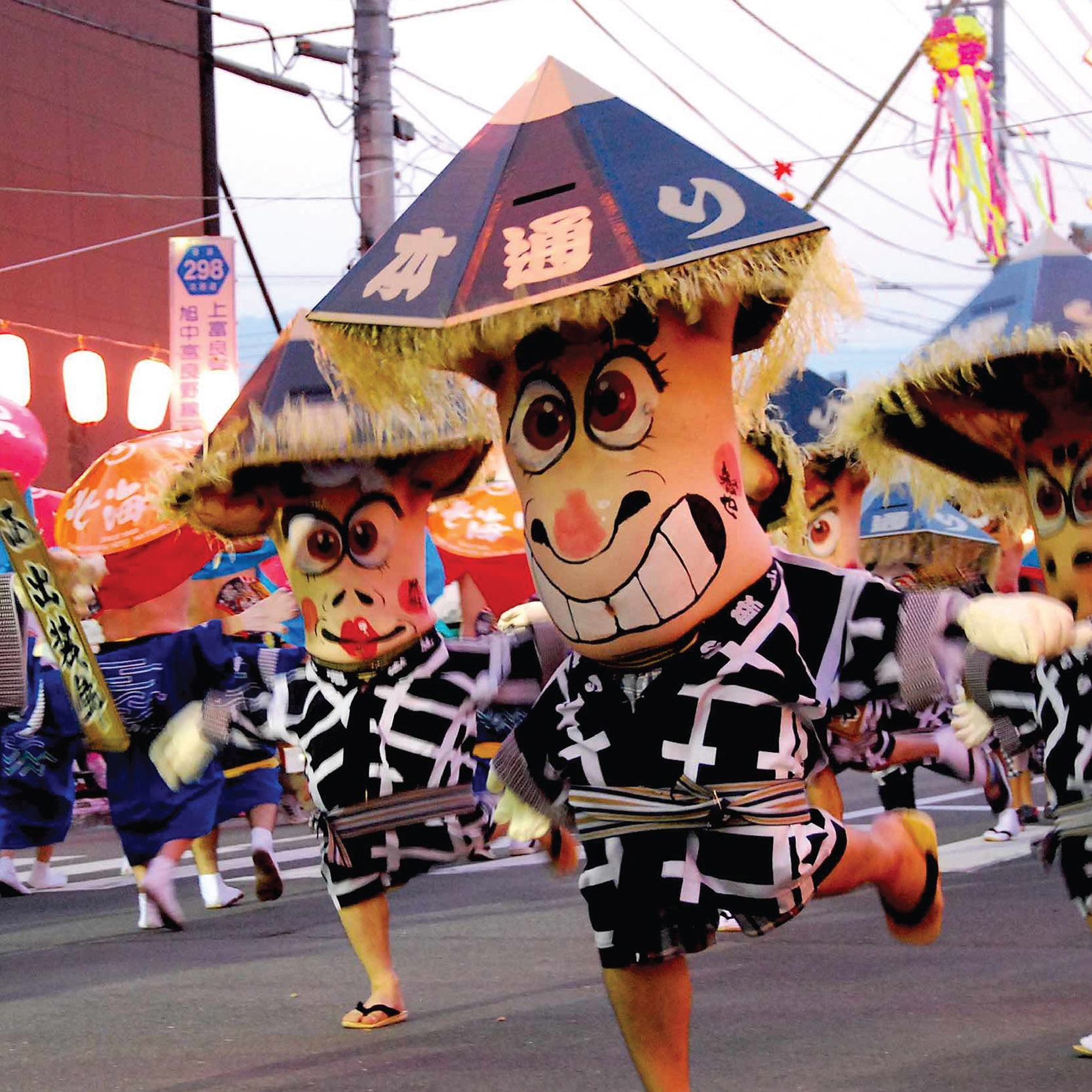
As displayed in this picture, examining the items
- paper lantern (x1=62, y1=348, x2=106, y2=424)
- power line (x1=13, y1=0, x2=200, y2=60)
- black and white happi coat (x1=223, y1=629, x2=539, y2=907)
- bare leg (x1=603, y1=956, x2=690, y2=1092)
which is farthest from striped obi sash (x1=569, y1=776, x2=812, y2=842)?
paper lantern (x1=62, y1=348, x2=106, y2=424)

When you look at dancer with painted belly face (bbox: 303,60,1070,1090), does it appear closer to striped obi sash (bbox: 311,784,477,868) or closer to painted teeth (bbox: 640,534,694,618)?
painted teeth (bbox: 640,534,694,618)

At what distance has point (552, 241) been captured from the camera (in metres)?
3.20

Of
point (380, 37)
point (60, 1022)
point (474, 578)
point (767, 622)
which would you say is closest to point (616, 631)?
point (767, 622)

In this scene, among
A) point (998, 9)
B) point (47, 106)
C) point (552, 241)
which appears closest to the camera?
point (552, 241)

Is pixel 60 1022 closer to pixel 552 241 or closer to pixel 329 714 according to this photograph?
pixel 329 714

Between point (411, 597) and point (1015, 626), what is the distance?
7.29 feet

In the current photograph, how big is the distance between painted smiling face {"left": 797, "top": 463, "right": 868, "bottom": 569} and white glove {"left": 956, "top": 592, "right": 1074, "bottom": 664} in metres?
3.93

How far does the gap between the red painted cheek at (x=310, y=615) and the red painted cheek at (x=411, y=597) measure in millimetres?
258

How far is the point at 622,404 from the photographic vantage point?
11.1 feet

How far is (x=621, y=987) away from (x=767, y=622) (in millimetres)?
751

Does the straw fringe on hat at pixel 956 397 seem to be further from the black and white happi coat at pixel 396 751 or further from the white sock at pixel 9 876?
the white sock at pixel 9 876

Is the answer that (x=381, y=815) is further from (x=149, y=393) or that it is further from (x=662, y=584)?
(x=149, y=393)

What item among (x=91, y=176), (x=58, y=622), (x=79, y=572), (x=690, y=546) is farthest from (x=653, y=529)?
(x=91, y=176)

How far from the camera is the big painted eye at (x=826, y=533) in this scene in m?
7.52
